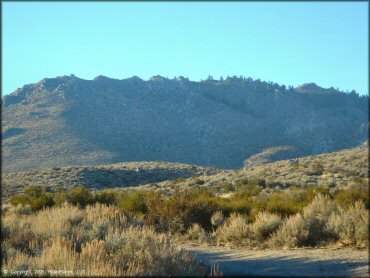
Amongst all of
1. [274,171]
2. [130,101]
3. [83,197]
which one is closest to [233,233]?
[83,197]

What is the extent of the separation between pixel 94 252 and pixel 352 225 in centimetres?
679

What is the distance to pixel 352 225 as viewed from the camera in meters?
12.5

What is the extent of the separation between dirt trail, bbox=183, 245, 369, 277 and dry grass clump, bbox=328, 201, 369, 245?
51 centimetres

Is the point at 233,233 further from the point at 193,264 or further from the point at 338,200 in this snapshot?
the point at 193,264

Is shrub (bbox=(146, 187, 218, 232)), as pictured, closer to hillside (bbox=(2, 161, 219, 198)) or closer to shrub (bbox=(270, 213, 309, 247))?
shrub (bbox=(270, 213, 309, 247))

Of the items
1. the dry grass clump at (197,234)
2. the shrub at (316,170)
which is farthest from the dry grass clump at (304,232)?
the shrub at (316,170)

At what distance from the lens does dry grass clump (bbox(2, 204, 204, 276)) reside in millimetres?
8633

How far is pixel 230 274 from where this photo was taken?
930cm

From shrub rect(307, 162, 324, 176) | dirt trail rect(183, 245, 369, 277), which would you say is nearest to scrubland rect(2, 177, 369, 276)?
dirt trail rect(183, 245, 369, 277)

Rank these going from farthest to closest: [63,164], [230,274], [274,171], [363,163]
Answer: [63,164]
[274,171]
[363,163]
[230,274]

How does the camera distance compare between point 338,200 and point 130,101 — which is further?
point 130,101

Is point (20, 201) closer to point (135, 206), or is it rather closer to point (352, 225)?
point (135, 206)

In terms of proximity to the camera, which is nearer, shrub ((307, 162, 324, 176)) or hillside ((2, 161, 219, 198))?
shrub ((307, 162, 324, 176))

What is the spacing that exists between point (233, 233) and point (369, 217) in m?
4.25
